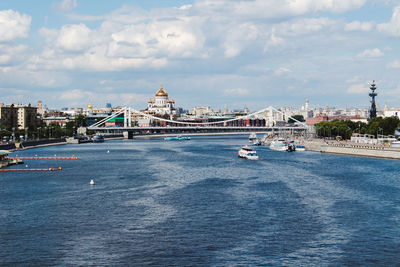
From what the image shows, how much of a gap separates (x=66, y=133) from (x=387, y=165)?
259 ft

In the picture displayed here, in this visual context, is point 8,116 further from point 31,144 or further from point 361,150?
point 361,150

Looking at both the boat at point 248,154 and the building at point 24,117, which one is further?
the building at point 24,117

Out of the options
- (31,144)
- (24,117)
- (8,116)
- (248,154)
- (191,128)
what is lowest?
(248,154)

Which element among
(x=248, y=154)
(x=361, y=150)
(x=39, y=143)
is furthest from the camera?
(x=39, y=143)

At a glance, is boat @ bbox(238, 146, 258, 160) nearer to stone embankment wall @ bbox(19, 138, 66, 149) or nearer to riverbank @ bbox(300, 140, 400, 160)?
riverbank @ bbox(300, 140, 400, 160)

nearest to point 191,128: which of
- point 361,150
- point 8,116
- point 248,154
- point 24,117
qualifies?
point 24,117

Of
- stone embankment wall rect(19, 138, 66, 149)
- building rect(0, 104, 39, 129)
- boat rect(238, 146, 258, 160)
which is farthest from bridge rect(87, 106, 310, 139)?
boat rect(238, 146, 258, 160)

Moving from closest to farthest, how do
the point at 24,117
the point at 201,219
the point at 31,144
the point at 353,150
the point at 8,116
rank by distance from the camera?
the point at 201,219 → the point at 353,150 → the point at 31,144 → the point at 8,116 → the point at 24,117

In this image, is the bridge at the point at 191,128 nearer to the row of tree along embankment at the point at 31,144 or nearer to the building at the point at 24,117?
the building at the point at 24,117

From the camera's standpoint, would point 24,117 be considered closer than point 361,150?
No

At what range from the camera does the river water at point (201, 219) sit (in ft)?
71.5

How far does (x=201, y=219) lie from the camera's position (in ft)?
92.0

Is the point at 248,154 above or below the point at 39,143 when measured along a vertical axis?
below

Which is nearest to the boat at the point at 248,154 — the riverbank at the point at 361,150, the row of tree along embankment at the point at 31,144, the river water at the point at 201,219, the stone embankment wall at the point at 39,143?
the riverbank at the point at 361,150
